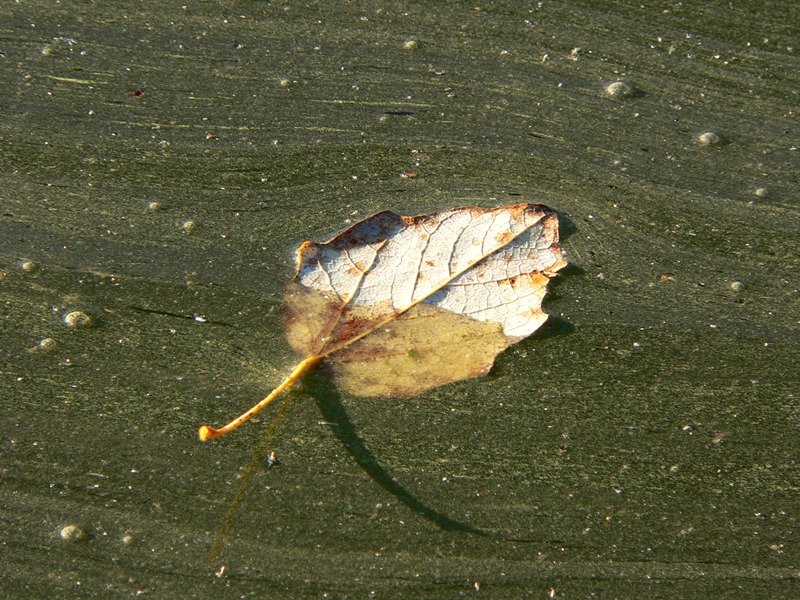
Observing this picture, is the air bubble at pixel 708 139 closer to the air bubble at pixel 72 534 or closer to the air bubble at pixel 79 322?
the air bubble at pixel 79 322

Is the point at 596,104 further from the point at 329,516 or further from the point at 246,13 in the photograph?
the point at 329,516

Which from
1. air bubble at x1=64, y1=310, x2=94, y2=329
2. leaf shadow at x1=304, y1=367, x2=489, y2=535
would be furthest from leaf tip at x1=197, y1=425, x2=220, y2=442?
air bubble at x1=64, y1=310, x2=94, y2=329

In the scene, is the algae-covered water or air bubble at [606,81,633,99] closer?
the algae-covered water

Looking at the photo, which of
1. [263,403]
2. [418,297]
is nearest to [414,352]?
[418,297]

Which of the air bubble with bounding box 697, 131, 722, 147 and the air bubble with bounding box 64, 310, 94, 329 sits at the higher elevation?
the air bubble with bounding box 697, 131, 722, 147

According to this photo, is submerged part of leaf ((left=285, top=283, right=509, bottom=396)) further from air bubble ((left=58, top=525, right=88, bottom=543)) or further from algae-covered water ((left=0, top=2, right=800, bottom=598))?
air bubble ((left=58, top=525, right=88, bottom=543))

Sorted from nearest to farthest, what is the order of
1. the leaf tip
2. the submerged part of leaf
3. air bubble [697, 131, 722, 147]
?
the leaf tip, the submerged part of leaf, air bubble [697, 131, 722, 147]

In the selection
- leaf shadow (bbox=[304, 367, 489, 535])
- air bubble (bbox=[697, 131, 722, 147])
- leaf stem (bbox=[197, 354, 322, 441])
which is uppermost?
air bubble (bbox=[697, 131, 722, 147])
